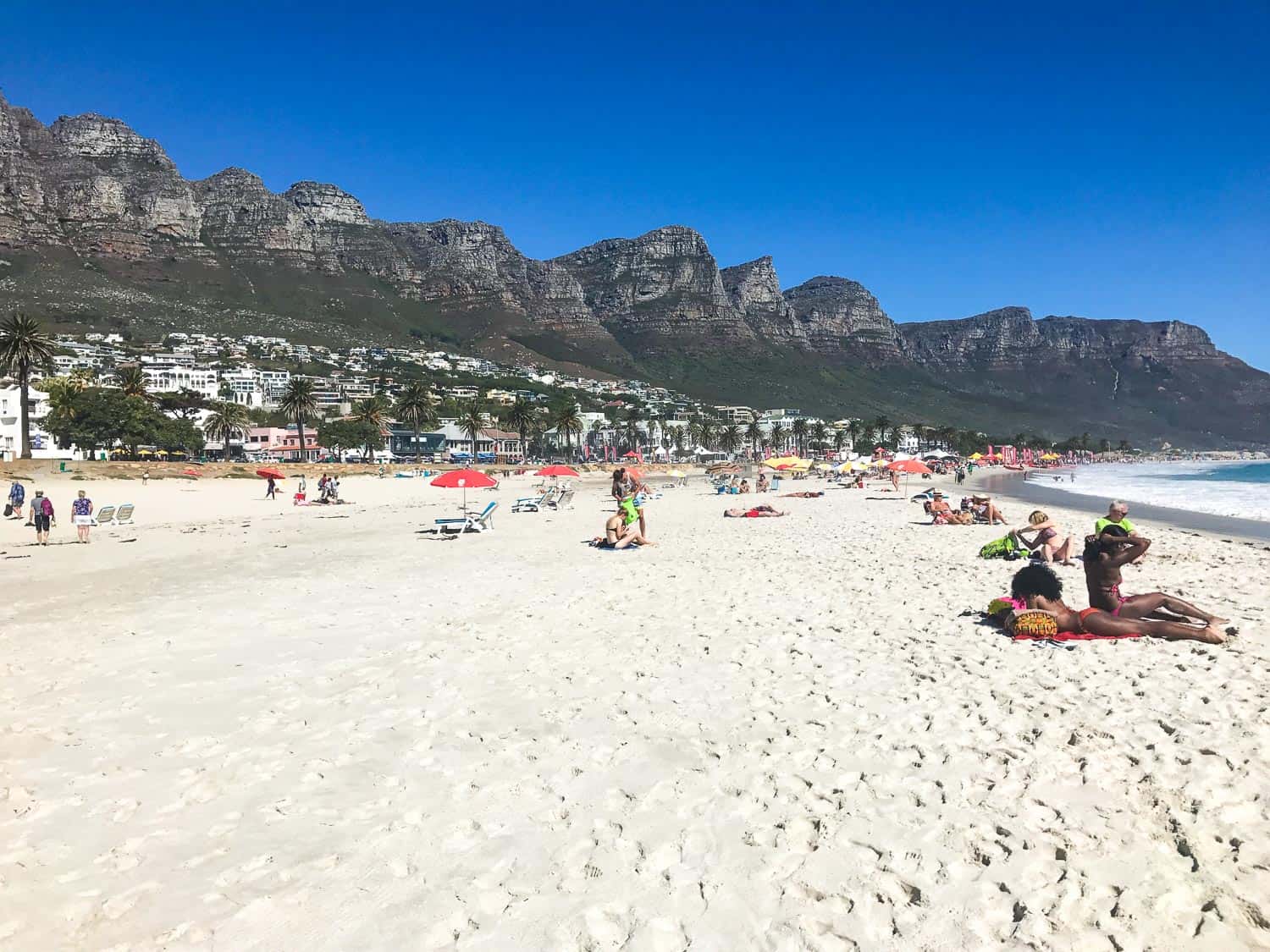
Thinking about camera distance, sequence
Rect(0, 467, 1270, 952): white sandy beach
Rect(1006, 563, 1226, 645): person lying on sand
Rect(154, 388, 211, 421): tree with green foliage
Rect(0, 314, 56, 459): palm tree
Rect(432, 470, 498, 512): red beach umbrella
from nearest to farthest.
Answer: Rect(0, 467, 1270, 952): white sandy beach < Rect(1006, 563, 1226, 645): person lying on sand < Rect(432, 470, 498, 512): red beach umbrella < Rect(0, 314, 56, 459): palm tree < Rect(154, 388, 211, 421): tree with green foliage

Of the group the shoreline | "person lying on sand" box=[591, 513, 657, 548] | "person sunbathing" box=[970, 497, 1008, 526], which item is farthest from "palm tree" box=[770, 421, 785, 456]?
"person lying on sand" box=[591, 513, 657, 548]

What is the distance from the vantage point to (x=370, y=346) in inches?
6762

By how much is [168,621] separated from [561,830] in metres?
7.50

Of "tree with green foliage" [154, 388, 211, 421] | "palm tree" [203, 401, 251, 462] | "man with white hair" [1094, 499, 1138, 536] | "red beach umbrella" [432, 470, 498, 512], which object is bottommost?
"red beach umbrella" [432, 470, 498, 512]

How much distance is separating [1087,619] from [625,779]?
5.62 m

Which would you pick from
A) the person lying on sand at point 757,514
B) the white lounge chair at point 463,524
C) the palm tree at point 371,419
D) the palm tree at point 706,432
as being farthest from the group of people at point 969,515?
the palm tree at point 706,432

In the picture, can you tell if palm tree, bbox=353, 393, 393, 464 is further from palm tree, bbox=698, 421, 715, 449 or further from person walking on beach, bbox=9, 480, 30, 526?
palm tree, bbox=698, 421, 715, 449

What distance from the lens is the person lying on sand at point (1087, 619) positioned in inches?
283

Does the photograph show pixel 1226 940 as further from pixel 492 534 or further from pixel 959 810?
pixel 492 534

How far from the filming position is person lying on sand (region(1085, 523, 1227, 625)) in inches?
292

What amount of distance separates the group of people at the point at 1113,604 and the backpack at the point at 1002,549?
5.82 metres

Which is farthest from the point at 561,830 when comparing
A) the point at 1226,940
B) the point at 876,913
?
the point at 1226,940

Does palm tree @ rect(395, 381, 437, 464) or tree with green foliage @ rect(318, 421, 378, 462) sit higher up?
palm tree @ rect(395, 381, 437, 464)

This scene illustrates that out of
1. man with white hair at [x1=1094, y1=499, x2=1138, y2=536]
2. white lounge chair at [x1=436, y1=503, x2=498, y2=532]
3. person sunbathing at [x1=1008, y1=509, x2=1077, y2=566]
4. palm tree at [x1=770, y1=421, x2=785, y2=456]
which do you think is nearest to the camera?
man with white hair at [x1=1094, y1=499, x2=1138, y2=536]
